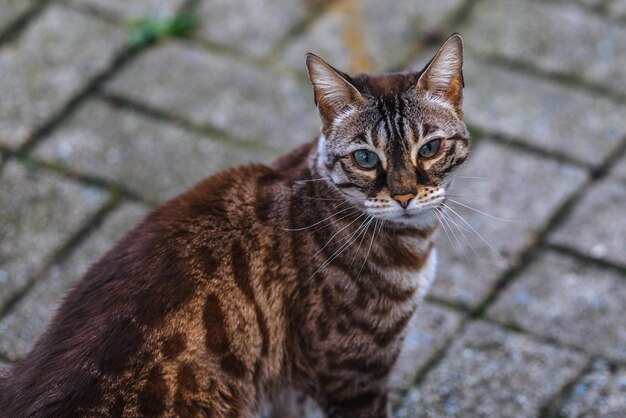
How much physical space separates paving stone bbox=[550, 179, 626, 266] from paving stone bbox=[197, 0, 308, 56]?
1.70m

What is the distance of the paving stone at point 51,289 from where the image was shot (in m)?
3.89

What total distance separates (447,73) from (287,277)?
30.0 inches

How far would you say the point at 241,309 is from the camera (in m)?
3.04

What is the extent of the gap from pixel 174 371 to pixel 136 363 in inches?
4.3

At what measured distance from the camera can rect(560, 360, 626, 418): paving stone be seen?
11.8ft

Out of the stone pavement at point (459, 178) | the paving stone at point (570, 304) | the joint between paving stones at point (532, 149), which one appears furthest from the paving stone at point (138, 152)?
the paving stone at point (570, 304)

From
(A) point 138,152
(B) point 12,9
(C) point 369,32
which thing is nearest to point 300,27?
(C) point 369,32

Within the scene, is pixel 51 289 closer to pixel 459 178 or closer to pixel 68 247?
pixel 68 247

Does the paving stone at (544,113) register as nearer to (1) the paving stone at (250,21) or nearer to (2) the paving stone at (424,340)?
(1) the paving stone at (250,21)

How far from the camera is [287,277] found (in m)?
3.15

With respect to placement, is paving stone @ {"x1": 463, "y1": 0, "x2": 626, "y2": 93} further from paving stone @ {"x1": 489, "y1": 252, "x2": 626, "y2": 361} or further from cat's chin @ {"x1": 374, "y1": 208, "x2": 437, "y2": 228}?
cat's chin @ {"x1": 374, "y1": 208, "x2": 437, "y2": 228}

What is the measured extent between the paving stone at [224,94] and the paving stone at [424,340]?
3.63 feet

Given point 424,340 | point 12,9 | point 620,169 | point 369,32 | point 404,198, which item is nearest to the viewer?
point 404,198


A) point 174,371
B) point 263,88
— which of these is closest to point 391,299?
point 174,371
